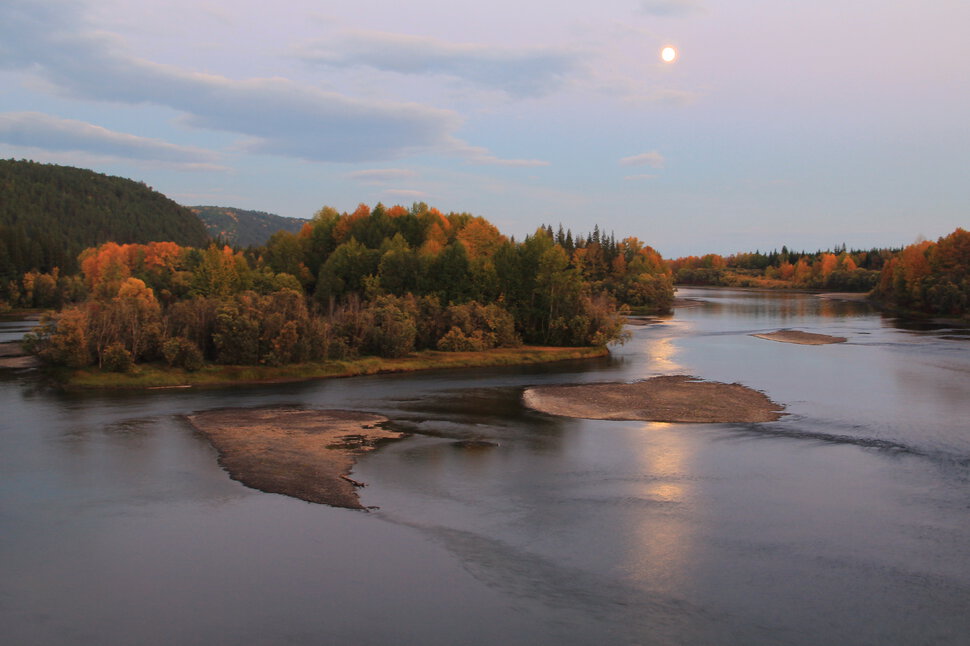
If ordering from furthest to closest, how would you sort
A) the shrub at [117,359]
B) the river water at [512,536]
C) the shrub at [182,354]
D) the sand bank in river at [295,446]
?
the shrub at [182,354], the shrub at [117,359], the sand bank in river at [295,446], the river water at [512,536]

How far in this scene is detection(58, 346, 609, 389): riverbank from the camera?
47.8m

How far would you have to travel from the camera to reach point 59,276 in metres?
132

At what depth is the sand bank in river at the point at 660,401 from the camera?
1531 inches

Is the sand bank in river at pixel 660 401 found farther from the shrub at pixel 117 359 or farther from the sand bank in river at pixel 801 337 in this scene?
the sand bank in river at pixel 801 337

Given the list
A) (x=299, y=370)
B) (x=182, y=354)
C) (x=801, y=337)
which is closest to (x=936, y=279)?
(x=801, y=337)

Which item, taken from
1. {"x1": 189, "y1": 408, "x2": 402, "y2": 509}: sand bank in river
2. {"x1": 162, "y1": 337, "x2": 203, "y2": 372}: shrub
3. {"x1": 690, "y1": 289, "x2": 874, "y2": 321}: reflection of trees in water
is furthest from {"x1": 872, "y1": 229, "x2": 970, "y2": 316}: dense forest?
{"x1": 162, "y1": 337, "x2": 203, "y2": 372}: shrub

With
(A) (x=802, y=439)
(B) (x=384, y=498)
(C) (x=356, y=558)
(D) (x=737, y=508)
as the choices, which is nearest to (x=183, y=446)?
(B) (x=384, y=498)

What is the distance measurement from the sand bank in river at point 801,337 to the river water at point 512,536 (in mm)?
38901

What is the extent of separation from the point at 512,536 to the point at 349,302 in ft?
184

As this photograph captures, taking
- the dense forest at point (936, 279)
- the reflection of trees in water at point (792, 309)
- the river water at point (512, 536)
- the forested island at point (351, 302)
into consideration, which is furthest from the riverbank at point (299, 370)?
the dense forest at point (936, 279)

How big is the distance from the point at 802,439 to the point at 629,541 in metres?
17.0

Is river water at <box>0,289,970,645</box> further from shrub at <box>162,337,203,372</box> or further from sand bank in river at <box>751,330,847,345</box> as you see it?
sand bank in river at <box>751,330,847,345</box>

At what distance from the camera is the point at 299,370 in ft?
173

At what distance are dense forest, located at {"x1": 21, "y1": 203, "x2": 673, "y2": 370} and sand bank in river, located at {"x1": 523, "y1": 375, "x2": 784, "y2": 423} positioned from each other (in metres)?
18.9
